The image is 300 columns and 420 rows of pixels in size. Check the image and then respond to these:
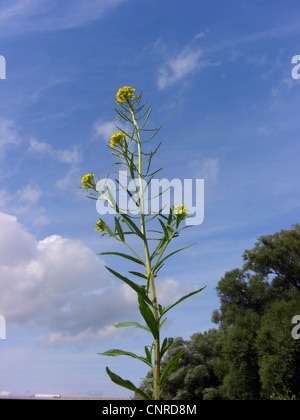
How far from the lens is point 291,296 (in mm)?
19469

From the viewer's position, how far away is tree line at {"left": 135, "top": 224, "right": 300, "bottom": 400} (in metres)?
16.7

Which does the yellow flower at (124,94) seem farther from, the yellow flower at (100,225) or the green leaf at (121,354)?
the green leaf at (121,354)

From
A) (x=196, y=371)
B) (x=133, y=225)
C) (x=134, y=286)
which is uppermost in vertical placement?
(x=133, y=225)

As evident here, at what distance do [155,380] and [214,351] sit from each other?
20453 mm

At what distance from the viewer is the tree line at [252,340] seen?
16703mm

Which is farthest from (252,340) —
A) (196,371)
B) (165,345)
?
(165,345)

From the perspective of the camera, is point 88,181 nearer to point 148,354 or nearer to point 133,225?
point 133,225

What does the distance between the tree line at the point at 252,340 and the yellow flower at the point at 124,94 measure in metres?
14.7

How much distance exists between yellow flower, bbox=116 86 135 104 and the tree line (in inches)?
578

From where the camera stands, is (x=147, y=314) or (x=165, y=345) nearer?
(x=147, y=314)

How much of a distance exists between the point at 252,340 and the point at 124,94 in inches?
711

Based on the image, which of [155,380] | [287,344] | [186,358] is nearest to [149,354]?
[155,380]

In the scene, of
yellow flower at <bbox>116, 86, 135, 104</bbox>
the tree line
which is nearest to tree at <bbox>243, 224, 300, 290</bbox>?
the tree line

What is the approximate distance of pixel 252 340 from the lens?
1834 centimetres
